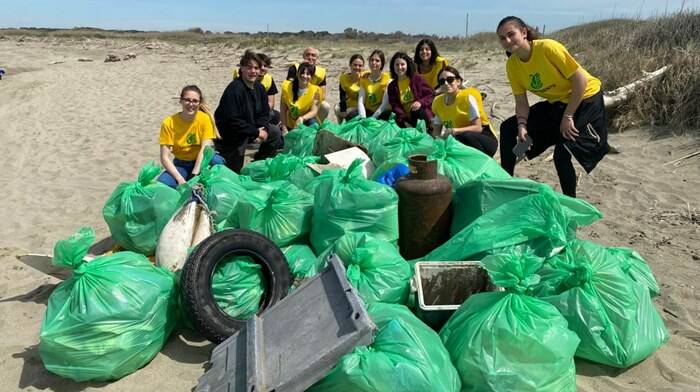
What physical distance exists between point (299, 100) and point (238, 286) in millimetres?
3899

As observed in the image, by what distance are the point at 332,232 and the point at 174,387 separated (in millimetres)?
1205

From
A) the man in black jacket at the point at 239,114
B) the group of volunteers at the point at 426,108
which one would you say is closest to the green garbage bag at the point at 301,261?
the group of volunteers at the point at 426,108

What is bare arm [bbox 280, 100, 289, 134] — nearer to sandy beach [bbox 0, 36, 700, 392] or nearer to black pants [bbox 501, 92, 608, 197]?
sandy beach [bbox 0, 36, 700, 392]

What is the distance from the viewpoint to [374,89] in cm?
644

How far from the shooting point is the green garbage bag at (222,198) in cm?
361

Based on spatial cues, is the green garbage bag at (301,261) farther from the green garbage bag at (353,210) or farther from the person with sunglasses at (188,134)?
the person with sunglasses at (188,134)

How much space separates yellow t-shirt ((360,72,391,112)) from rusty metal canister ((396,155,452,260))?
10.0ft

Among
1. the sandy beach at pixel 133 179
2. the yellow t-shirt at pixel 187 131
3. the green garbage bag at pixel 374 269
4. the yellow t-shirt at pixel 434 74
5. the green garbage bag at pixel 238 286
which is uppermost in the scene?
the yellow t-shirt at pixel 434 74

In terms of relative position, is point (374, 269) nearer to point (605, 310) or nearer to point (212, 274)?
point (212, 274)

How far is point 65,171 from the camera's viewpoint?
22.0ft

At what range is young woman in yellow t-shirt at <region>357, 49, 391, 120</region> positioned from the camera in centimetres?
631

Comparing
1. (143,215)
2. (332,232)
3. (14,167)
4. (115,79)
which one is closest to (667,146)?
(332,232)

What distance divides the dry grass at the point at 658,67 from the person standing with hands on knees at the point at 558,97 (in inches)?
123

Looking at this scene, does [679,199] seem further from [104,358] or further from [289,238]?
[104,358]
